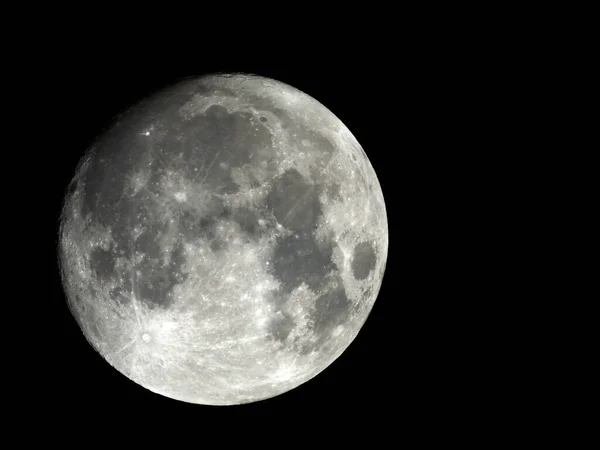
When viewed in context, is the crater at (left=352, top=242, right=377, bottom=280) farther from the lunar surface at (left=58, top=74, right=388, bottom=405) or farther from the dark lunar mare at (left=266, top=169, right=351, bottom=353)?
the dark lunar mare at (left=266, top=169, right=351, bottom=353)

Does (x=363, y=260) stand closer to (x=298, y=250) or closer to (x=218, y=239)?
(x=298, y=250)

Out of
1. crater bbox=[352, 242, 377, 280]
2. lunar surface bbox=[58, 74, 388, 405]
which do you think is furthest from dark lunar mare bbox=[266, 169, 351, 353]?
crater bbox=[352, 242, 377, 280]

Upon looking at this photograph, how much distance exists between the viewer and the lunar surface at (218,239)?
3594mm

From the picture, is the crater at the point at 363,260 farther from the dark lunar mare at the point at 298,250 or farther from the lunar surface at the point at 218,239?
the dark lunar mare at the point at 298,250

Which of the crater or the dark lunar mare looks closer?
the dark lunar mare

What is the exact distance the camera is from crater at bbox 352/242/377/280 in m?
4.00

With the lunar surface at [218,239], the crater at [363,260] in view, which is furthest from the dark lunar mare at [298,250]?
the crater at [363,260]

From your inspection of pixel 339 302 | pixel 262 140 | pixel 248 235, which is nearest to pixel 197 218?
pixel 248 235

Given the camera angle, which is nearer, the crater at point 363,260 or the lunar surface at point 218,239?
the lunar surface at point 218,239

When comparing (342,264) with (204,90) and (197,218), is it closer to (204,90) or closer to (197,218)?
(197,218)

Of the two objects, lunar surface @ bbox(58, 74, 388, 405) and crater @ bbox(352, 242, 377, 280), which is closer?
lunar surface @ bbox(58, 74, 388, 405)

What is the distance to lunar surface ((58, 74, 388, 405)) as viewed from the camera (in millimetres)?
3594

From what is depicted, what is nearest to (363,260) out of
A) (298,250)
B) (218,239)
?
(298,250)

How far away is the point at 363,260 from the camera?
4.07 meters
